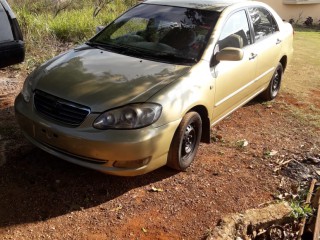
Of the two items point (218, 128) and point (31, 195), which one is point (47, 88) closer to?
point (31, 195)

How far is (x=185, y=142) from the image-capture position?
391cm

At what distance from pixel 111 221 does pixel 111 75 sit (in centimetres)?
138

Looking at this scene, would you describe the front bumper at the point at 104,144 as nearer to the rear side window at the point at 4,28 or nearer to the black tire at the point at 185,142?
the black tire at the point at 185,142

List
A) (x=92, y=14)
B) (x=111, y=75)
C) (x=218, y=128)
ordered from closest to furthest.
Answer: (x=111, y=75) < (x=218, y=128) < (x=92, y=14)

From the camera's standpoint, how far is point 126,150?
3266 millimetres

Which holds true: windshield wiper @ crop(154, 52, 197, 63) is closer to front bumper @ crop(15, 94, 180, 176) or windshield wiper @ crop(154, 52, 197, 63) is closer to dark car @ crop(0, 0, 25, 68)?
front bumper @ crop(15, 94, 180, 176)

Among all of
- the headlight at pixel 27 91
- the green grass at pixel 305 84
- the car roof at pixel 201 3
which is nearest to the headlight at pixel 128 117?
the headlight at pixel 27 91

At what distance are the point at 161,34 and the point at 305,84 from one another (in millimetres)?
4315

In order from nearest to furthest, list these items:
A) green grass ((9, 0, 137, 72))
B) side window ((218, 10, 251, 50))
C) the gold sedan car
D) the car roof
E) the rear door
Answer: the gold sedan car < side window ((218, 10, 251, 50)) < the car roof < the rear door < green grass ((9, 0, 137, 72))

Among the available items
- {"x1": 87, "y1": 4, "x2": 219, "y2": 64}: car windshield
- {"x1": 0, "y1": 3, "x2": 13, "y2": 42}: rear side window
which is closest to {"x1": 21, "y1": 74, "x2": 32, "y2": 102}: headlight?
{"x1": 0, "y1": 3, "x2": 13, "y2": 42}: rear side window

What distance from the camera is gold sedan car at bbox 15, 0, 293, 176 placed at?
3314 mm

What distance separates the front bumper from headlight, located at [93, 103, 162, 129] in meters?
0.05

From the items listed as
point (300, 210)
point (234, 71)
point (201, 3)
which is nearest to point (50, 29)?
point (201, 3)

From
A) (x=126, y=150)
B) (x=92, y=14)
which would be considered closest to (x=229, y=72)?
(x=126, y=150)
